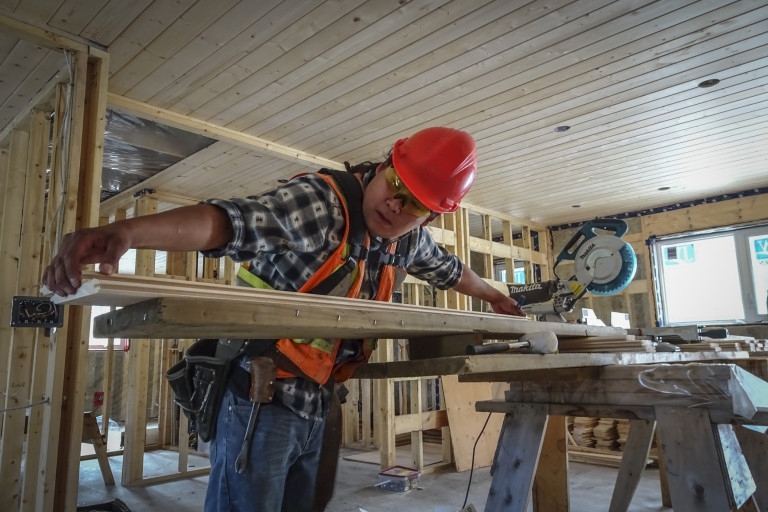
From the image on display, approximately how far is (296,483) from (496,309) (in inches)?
40.8

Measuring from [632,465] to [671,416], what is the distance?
140 cm

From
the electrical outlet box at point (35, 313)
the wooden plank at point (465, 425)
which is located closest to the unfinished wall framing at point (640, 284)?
the wooden plank at point (465, 425)

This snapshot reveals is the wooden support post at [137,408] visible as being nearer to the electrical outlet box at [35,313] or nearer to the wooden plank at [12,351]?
the wooden plank at [12,351]

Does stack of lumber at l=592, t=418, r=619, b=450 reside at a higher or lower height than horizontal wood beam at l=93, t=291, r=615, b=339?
lower

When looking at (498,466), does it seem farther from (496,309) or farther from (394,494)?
(394,494)

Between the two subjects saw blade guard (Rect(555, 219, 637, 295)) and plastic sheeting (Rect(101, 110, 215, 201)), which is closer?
saw blade guard (Rect(555, 219, 637, 295))

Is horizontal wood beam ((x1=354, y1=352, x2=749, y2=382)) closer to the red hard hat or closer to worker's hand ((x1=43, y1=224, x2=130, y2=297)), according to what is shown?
the red hard hat

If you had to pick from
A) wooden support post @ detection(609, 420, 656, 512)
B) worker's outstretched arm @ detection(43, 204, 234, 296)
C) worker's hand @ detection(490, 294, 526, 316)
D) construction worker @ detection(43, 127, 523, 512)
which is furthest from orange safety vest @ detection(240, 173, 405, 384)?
wooden support post @ detection(609, 420, 656, 512)

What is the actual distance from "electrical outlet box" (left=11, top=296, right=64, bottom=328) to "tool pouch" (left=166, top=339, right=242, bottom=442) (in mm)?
1593

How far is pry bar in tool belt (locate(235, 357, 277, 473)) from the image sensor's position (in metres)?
1.33

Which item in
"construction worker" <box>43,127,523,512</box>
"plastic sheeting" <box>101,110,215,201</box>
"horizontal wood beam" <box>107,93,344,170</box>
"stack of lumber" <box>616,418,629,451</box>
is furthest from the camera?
"stack of lumber" <box>616,418,629,451</box>

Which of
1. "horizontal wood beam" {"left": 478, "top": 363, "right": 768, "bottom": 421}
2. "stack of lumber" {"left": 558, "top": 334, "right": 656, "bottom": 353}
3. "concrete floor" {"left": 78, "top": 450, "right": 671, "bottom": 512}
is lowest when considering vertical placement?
"concrete floor" {"left": 78, "top": 450, "right": 671, "bottom": 512}

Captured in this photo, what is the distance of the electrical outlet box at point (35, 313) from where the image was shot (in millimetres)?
2684

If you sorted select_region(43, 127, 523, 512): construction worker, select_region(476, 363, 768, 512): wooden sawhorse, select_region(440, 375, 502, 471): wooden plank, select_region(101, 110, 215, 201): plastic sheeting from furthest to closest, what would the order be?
select_region(440, 375, 502, 471): wooden plank
select_region(101, 110, 215, 201): plastic sheeting
select_region(476, 363, 768, 512): wooden sawhorse
select_region(43, 127, 523, 512): construction worker
